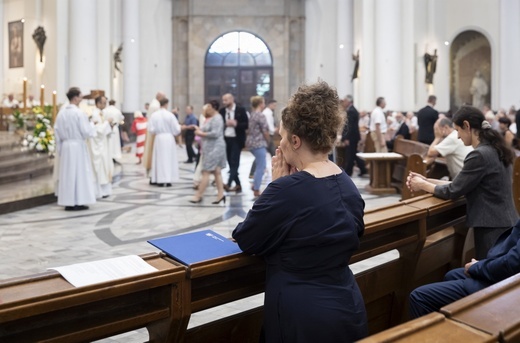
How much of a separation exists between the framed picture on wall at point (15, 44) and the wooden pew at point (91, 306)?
21.8 metres

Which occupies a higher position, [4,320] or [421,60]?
[421,60]

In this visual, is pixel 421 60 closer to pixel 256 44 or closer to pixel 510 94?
pixel 510 94

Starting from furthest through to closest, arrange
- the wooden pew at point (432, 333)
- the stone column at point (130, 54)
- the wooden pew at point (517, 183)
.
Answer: the stone column at point (130, 54), the wooden pew at point (517, 183), the wooden pew at point (432, 333)

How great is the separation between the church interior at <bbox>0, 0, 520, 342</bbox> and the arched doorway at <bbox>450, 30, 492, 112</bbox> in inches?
2.1

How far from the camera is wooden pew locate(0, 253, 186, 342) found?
2270mm

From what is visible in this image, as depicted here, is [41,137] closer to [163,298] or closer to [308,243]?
[163,298]

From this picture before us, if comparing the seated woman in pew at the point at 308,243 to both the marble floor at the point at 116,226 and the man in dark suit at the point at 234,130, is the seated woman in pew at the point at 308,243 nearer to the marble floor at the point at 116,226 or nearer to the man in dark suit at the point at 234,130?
the marble floor at the point at 116,226

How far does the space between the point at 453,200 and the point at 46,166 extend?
1143 centimetres

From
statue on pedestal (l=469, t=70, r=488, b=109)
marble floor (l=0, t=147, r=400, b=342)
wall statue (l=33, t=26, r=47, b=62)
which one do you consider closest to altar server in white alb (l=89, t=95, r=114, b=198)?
marble floor (l=0, t=147, r=400, b=342)

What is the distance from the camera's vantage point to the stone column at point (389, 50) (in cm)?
2175

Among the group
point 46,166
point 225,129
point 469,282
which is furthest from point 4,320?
point 46,166

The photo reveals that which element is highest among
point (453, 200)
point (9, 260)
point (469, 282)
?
point (453, 200)

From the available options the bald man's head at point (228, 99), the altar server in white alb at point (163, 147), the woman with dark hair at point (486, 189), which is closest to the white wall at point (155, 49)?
the altar server in white alb at point (163, 147)

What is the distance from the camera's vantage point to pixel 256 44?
30297mm
